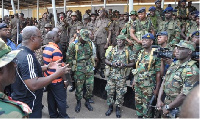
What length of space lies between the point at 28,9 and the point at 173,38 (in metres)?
14.8

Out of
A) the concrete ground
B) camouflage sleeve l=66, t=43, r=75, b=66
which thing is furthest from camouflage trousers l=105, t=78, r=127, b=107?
camouflage sleeve l=66, t=43, r=75, b=66

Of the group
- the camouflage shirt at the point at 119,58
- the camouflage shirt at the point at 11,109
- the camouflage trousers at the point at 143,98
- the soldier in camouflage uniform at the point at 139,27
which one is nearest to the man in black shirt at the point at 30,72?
the camouflage shirt at the point at 11,109

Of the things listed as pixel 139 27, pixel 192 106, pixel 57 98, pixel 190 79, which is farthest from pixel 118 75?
pixel 192 106

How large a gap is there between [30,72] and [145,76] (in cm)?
220

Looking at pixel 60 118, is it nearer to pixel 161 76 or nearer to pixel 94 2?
pixel 161 76

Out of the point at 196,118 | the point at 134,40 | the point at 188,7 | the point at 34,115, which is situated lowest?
the point at 34,115

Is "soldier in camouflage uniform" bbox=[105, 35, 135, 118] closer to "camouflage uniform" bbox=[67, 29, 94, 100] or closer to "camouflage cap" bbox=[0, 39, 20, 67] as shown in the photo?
"camouflage uniform" bbox=[67, 29, 94, 100]

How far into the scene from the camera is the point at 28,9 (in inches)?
674

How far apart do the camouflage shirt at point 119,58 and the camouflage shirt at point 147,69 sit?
0.51 metres

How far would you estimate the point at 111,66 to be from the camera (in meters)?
4.36

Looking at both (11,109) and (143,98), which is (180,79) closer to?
(143,98)

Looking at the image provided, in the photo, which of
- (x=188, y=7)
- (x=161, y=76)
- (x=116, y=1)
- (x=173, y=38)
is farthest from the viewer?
(x=116, y=1)

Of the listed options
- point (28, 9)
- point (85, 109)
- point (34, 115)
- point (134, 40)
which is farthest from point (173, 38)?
point (28, 9)

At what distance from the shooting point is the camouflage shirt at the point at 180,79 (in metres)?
2.65
